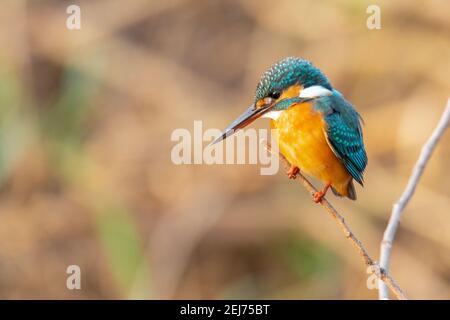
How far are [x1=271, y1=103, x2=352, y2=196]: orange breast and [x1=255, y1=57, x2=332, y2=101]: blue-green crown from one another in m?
0.10

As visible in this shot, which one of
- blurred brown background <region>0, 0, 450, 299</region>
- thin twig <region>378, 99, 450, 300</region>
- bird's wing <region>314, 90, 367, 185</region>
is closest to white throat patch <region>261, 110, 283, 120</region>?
bird's wing <region>314, 90, 367, 185</region>

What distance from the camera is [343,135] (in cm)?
285

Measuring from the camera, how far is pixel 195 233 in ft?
16.5

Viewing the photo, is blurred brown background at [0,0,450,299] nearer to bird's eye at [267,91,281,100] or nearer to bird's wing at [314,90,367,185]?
bird's wing at [314,90,367,185]

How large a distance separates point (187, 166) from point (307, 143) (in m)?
2.39

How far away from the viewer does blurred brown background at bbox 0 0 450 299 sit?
488cm

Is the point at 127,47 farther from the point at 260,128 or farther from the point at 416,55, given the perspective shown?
the point at 416,55

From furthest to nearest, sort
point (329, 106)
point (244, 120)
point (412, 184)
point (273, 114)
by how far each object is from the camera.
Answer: point (329, 106) < point (273, 114) < point (244, 120) < point (412, 184)

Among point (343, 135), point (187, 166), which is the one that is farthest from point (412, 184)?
point (187, 166)

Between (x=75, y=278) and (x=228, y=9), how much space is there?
6.74 feet

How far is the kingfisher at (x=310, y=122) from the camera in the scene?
2717 millimetres

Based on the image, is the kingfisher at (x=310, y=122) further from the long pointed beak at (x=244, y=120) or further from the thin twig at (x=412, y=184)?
the thin twig at (x=412, y=184)

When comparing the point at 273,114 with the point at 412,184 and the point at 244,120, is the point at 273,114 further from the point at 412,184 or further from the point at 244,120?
the point at 412,184

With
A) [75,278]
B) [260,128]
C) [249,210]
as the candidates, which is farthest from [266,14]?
[75,278]
